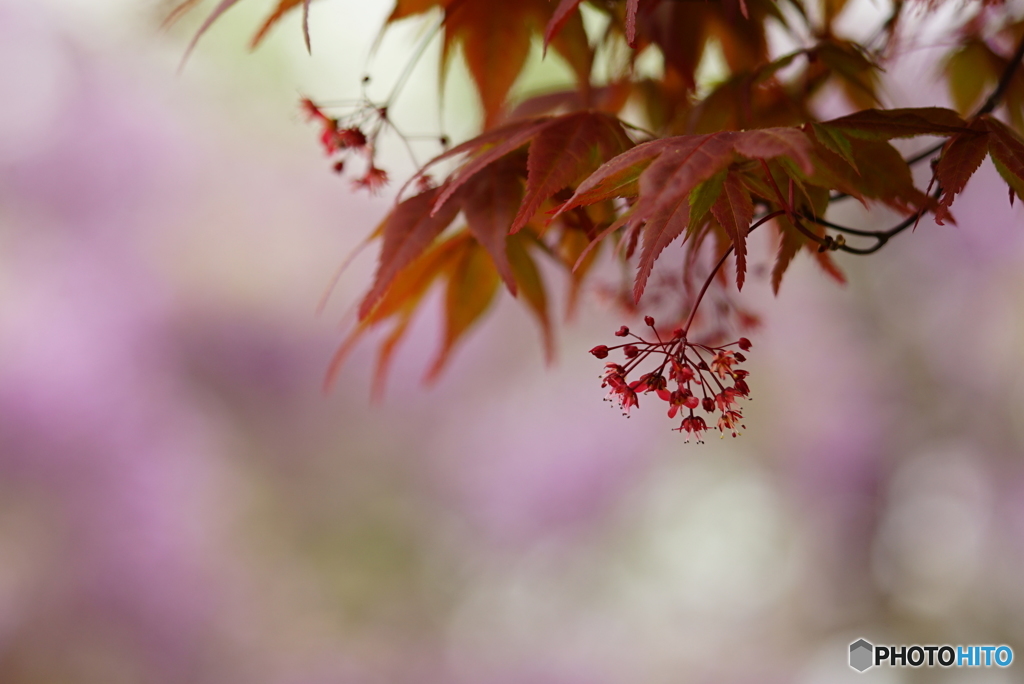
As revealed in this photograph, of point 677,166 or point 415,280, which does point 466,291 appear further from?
point 677,166

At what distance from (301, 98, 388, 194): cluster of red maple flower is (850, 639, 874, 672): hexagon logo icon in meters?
0.85

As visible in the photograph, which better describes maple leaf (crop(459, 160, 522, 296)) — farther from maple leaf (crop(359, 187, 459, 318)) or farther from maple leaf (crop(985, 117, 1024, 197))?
maple leaf (crop(985, 117, 1024, 197))

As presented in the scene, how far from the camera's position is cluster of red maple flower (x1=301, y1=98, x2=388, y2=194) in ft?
1.51

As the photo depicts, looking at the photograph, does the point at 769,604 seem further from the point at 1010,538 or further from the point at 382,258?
the point at 382,258

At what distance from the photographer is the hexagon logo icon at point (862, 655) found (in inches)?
36.7

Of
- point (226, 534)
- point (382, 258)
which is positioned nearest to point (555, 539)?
point (226, 534)

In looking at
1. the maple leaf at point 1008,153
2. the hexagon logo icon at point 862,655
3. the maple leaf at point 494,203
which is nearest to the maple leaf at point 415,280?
the maple leaf at point 494,203

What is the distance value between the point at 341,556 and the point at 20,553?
2.10 feet

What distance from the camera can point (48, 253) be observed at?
151 centimetres

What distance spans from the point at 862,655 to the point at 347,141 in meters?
0.94

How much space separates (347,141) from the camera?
1.52ft

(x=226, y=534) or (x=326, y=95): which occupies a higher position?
(x=326, y=95)

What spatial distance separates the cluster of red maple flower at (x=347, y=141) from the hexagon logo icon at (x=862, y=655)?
2.80ft

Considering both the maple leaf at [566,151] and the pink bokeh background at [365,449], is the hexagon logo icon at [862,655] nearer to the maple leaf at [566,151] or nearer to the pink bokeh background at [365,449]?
the pink bokeh background at [365,449]
